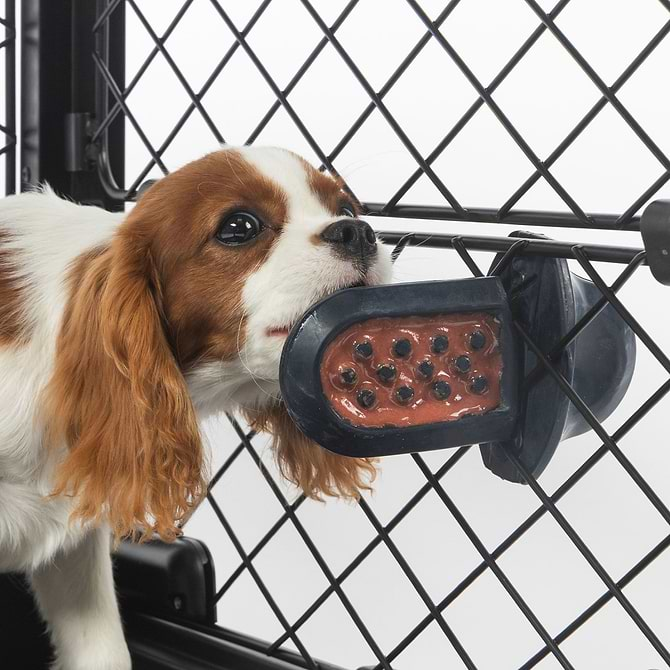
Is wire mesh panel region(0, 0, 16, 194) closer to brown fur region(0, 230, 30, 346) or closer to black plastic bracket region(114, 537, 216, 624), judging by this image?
brown fur region(0, 230, 30, 346)

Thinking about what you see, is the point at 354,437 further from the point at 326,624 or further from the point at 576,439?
the point at 326,624

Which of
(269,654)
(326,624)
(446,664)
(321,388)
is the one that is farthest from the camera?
(326,624)

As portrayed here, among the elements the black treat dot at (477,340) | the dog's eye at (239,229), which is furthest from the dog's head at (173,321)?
the black treat dot at (477,340)

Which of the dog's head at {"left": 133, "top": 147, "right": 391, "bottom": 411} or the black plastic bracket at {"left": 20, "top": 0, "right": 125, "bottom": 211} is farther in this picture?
the black plastic bracket at {"left": 20, "top": 0, "right": 125, "bottom": 211}

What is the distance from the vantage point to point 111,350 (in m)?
0.90

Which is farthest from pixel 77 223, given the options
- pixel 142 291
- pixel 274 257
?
pixel 274 257

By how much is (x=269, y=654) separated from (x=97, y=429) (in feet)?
0.94

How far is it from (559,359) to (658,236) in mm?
138

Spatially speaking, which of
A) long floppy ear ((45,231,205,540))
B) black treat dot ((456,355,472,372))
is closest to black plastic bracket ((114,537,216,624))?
long floppy ear ((45,231,205,540))

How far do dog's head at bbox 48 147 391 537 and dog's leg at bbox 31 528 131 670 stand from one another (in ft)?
0.66

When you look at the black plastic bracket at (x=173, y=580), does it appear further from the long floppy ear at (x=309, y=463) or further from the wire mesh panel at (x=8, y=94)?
the wire mesh panel at (x=8, y=94)

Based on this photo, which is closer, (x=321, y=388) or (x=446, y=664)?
(x=321, y=388)

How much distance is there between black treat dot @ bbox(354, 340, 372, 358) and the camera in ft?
2.42

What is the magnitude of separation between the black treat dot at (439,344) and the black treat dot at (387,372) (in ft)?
0.10
